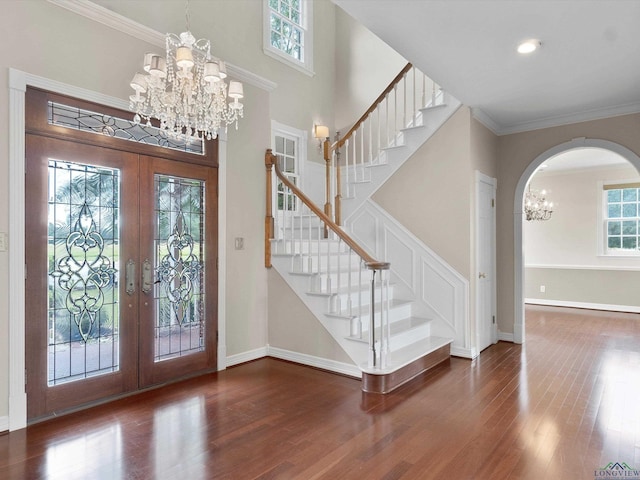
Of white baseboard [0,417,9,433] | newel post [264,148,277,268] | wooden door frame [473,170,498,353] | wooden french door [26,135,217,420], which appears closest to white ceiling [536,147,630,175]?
wooden door frame [473,170,498,353]

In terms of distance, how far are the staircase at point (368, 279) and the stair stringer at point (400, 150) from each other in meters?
0.01

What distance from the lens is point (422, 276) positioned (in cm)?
500

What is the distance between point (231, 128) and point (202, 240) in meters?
1.29

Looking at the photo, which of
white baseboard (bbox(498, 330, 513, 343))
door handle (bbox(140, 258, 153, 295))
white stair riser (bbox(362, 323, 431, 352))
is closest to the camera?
door handle (bbox(140, 258, 153, 295))

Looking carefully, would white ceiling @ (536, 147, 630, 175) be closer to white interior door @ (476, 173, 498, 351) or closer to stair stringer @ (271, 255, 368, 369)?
white interior door @ (476, 173, 498, 351)

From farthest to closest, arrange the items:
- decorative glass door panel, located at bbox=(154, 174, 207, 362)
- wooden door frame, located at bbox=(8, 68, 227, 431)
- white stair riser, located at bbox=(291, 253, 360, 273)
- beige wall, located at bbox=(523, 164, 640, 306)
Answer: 1. beige wall, located at bbox=(523, 164, 640, 306)
2. white stair riser, located at bbox=(291, 253, 360, 273)
3. decorative glass door panel, located at bbox=(154, 174, 207, 362)
4. wooden door frame, located at bbox=(8, 68, 227, 431)

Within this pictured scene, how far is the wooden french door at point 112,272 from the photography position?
121 inches

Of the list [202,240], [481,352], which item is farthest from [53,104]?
[481,352]

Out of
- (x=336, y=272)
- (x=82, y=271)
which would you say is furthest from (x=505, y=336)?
(x=82, y=271)

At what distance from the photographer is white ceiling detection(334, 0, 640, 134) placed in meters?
2.76

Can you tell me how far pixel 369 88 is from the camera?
267 inches

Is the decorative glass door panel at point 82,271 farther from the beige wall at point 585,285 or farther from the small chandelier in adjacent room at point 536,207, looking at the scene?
the beige wall at point 585,285

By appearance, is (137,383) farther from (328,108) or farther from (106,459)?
(328,108)

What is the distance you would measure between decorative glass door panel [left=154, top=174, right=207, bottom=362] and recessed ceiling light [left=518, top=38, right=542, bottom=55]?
10.2 ft
